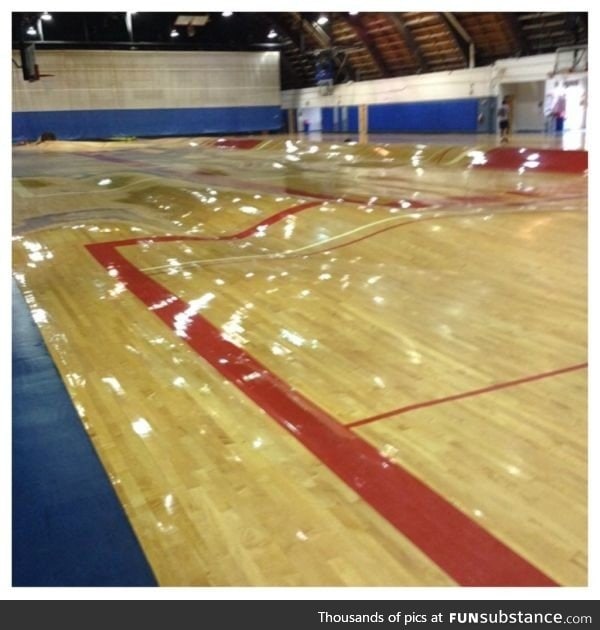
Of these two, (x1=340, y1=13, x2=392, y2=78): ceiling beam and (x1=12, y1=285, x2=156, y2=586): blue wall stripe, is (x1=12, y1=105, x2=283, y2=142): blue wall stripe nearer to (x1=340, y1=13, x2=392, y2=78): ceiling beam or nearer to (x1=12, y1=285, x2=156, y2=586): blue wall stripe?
(x1=340, y1=13, x2=392, y2=78): ceiling beam

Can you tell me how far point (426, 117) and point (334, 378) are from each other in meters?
20.1

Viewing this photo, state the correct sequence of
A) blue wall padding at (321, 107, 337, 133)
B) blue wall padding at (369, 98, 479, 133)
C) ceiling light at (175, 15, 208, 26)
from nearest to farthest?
blue wall padding at (369, 98, 479, 133)
ceiling light at (175, 15, 208, 26)
blue wall padding at (321, 107, 337, 133)

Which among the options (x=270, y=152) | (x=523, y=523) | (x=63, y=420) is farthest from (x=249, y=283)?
(x=270, y=152)

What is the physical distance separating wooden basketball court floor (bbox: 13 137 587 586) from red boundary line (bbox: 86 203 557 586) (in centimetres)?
1

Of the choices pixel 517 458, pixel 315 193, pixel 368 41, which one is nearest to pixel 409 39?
pixel 368 41

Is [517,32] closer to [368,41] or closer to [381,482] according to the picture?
[368,41]

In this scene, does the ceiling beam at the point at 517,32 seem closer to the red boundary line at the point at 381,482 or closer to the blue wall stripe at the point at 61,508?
the red boundary line at the point at 381,482

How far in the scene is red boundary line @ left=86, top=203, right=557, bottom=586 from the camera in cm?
217

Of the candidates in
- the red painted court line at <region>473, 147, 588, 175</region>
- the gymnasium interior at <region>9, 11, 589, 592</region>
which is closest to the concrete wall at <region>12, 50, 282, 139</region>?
the gymnasium interior at <region>9, 11, 589, 592</region>

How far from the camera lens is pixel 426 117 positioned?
Result: 72.3ft

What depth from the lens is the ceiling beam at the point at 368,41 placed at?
23.4 meters

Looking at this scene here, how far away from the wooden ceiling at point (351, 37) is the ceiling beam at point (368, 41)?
0.03m
